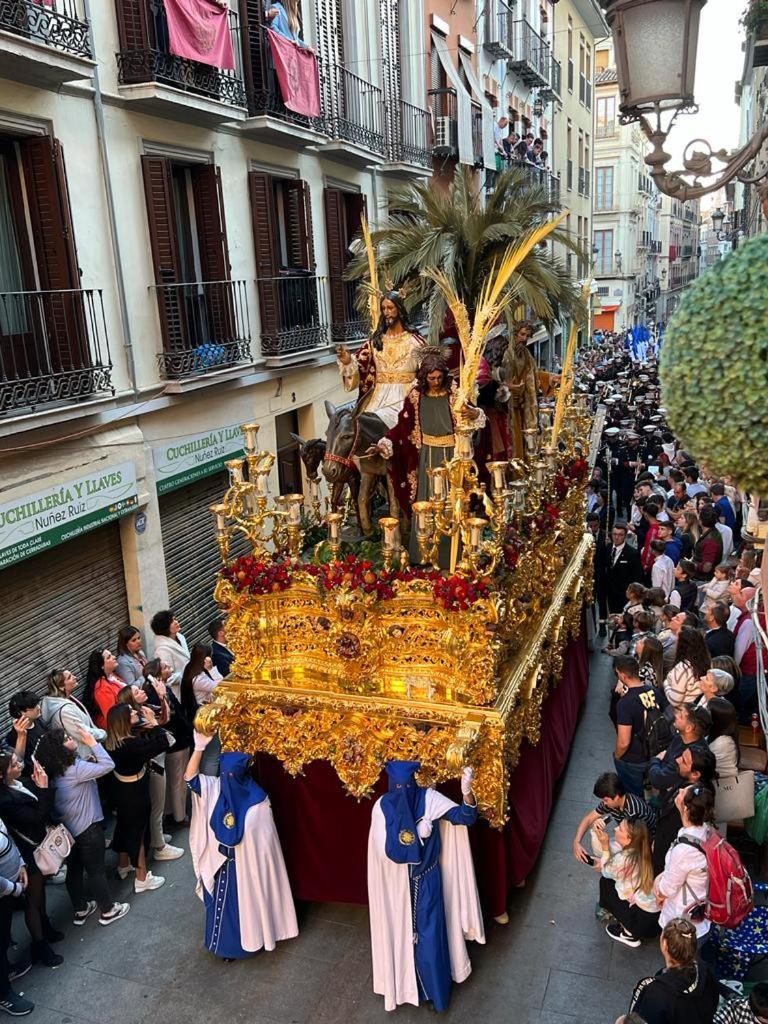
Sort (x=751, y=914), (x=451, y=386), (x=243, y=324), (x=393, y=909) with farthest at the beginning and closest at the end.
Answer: (x=243, y=324) → (x=451, y=386) → (x=393, y=909) → (x=751, y=914)

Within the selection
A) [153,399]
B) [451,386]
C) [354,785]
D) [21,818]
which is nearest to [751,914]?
[354,785]

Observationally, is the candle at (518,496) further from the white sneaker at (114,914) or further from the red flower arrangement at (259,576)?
the white sneaker at (114,914)

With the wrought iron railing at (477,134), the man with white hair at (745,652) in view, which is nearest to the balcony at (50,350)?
the man with white hair at (745,652)

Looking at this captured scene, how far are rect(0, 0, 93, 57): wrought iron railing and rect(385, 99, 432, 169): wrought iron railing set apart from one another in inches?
327

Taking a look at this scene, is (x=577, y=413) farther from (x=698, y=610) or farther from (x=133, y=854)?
(x=133, y=854)

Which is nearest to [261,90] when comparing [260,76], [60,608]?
[260,76]

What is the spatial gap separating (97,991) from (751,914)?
408 centimetres

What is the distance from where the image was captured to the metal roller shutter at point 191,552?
11.0 m

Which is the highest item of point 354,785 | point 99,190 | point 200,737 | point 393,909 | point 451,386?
point 99,190

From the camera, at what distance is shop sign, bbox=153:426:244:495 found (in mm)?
10555

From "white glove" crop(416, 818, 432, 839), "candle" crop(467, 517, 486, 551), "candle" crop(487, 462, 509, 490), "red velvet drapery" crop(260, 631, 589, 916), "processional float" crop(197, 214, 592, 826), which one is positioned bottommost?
"red velvet drapery" crop(260, 631, 589, 916)

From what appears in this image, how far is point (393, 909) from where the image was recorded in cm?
530

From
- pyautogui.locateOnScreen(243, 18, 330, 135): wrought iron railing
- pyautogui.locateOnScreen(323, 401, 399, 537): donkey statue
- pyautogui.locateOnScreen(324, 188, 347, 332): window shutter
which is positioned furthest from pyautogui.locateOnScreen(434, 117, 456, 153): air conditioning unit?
pyautogui.locateOnScreen(323, 401, 399, 537): donkey statue

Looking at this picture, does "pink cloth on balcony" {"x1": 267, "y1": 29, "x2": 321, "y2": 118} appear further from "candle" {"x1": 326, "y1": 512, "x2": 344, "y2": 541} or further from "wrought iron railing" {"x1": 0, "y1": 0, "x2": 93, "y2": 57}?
"candle" {"x1": 326, "y1": 512, "x2": 344, "y2": 541}
